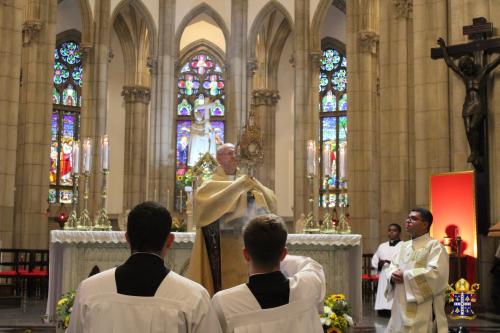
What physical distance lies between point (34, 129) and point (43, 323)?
10.1 meters

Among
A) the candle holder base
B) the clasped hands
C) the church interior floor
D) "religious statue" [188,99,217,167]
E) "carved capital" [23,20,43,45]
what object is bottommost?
the church interior floor

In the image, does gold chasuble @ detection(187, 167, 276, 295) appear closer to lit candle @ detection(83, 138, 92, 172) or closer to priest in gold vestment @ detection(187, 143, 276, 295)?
priest in gold vestment @ detection(187, 143, 276, 295)

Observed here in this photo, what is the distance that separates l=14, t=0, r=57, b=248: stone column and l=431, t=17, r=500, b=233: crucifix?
11256 mm

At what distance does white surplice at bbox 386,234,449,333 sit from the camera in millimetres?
6973

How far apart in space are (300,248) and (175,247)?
1.61 meters

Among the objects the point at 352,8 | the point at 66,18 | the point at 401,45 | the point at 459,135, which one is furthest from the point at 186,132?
the point at 459,135

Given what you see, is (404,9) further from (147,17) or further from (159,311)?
(159,311)

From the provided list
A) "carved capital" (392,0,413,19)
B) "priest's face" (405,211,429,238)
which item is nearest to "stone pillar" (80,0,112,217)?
"carved capital" (392,0,413,19)

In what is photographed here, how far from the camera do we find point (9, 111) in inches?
587

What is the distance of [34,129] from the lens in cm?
2036

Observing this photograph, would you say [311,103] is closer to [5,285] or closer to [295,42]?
[295,42]

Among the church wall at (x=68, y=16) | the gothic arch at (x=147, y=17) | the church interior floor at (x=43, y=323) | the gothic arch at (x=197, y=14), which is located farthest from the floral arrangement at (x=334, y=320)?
the church wall at (x=68, y=16)

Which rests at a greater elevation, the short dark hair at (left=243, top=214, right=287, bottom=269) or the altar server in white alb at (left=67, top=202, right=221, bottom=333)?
the short dark hair at (left=243, top=214, right=287, bottom=269)

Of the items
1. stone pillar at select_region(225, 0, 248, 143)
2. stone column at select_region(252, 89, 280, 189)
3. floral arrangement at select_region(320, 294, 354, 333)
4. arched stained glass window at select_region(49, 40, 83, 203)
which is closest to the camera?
floral arrangement at select_region(320, 294, 354, 333)
